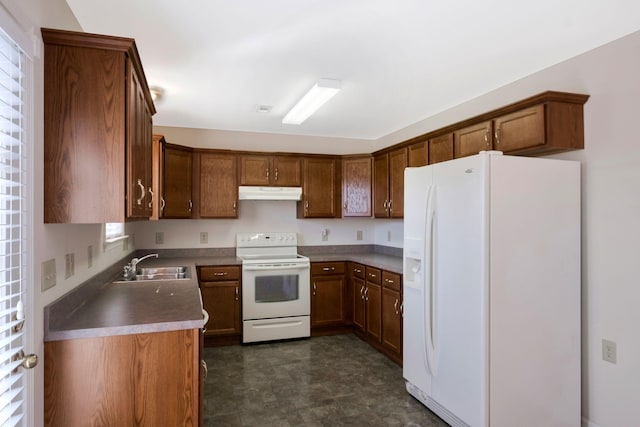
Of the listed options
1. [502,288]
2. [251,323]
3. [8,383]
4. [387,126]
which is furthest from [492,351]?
[387,126]

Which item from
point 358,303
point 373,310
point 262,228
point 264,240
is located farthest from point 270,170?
point 373,310

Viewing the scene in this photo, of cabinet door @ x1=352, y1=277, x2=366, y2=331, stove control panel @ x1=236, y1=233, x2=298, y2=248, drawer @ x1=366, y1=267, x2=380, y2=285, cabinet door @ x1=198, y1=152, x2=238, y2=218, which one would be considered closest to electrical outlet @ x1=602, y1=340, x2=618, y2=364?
drawer @ x1=366, y1=267, x2=380, y2=285

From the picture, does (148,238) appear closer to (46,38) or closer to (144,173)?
(144,173)

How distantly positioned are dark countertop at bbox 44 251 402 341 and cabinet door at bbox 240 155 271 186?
1.87 meters

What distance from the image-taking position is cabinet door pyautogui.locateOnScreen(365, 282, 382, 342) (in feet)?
12.9

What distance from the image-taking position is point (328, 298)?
179 inches

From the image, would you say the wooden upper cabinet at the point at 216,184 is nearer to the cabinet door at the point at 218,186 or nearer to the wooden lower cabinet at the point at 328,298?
the cabinet door at the point at 218,186

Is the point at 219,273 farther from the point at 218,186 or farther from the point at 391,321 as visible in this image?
the point at 391,321

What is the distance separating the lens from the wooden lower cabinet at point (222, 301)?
4113mm

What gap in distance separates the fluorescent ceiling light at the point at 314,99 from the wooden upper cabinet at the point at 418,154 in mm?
1029

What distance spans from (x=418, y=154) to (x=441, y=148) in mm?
371

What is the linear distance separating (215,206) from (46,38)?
2905 mm

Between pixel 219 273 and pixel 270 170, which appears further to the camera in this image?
pixel 270 170

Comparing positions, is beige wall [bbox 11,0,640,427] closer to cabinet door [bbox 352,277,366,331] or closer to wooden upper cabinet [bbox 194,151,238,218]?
wooden upper cabinet [bbox 194,151,238,218]
